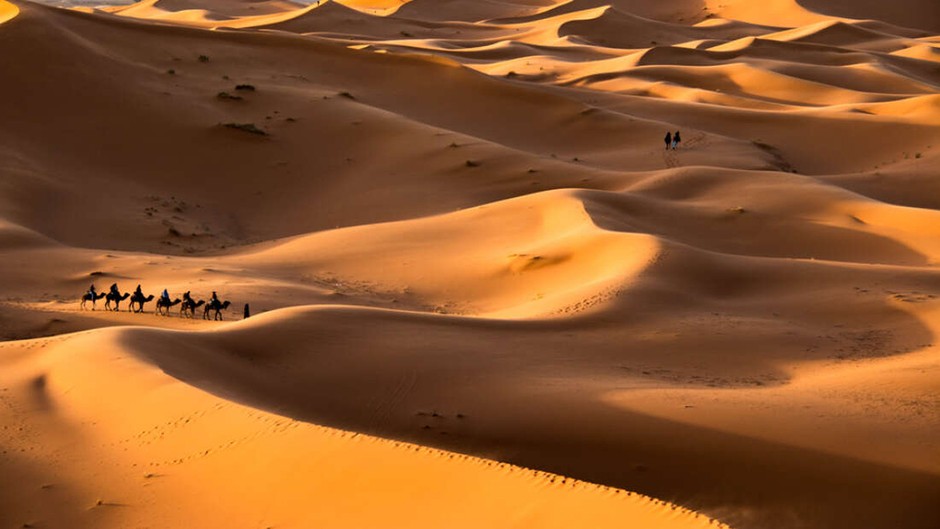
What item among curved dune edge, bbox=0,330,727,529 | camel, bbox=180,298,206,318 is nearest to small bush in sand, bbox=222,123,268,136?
camel, bbox=180,298,206,318

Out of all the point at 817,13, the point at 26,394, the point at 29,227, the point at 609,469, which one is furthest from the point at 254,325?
the point at 817,13

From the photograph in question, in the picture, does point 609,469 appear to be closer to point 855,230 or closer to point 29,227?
point 855,230

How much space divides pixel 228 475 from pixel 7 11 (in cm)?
2259

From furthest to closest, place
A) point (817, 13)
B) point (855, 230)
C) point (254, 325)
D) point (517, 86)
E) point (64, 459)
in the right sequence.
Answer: point (817, 13), point (517, 86), point (855, 230), point (254, 325), point (64, 459)

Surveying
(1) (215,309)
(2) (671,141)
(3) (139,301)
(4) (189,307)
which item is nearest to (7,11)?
(2) (671,141)

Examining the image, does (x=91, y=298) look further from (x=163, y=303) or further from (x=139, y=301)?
(x=163, y=303)

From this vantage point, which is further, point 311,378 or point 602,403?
point 311,378

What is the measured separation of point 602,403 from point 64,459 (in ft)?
12.3

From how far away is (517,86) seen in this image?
28.7 m

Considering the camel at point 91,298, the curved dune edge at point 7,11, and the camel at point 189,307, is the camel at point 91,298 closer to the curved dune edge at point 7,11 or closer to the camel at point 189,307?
the camel at point 189,307

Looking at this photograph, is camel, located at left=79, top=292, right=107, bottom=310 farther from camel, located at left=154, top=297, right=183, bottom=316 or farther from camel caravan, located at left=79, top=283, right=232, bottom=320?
camel, located at left=154, top=297, right=183, bottom=316

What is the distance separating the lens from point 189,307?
12.9m

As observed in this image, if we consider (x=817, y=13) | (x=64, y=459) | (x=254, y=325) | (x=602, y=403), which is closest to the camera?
(x=64, y=459)

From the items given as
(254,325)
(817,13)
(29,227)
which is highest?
(254,325)
